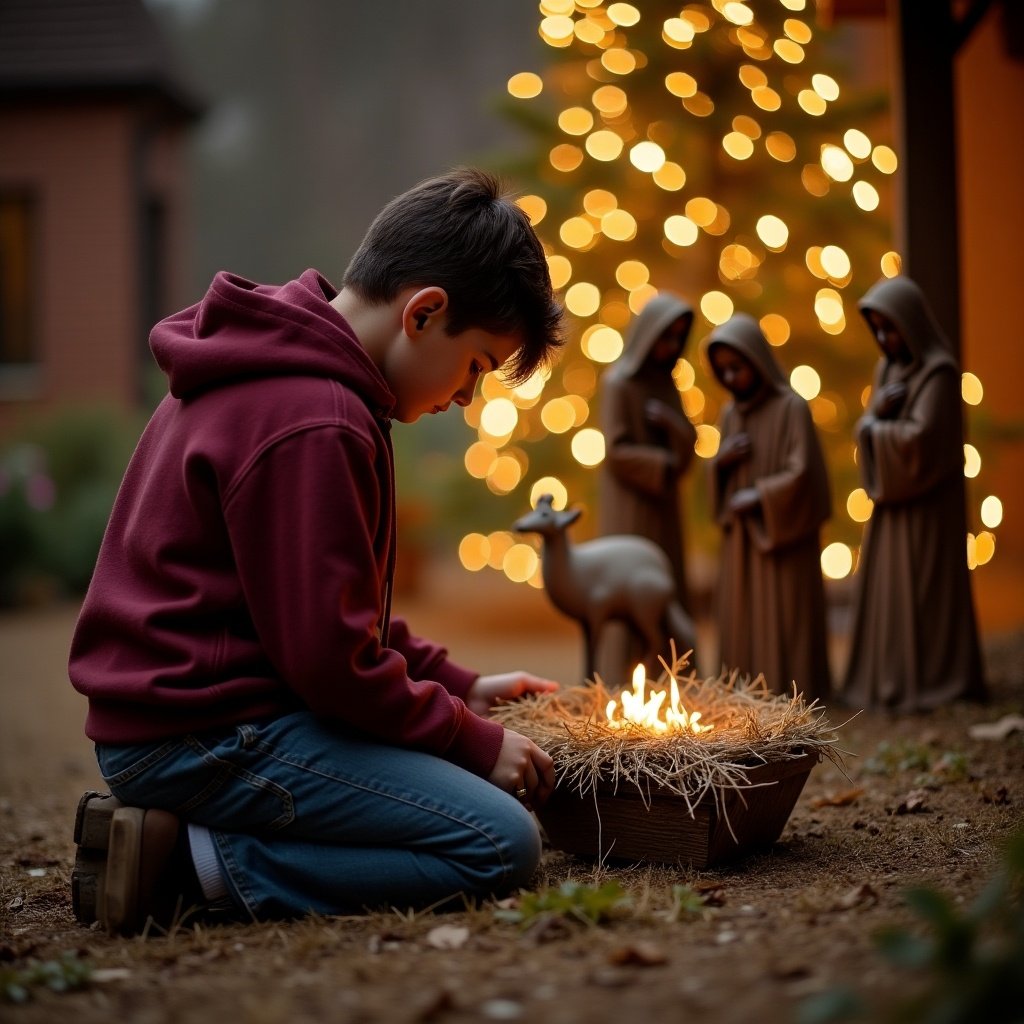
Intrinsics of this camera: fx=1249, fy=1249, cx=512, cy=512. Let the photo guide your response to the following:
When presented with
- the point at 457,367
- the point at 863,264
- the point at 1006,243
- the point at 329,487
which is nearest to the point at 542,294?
the point at 457,367

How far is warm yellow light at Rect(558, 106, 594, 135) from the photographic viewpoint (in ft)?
27.3

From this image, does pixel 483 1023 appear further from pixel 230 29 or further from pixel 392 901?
pixel 230 29

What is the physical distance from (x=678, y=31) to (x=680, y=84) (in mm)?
356

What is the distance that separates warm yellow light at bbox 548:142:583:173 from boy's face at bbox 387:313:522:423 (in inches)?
237

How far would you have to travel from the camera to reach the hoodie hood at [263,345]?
2539mm

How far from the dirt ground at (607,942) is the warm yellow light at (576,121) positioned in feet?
18.4

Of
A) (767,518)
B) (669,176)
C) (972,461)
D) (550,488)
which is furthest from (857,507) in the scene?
(767,518)

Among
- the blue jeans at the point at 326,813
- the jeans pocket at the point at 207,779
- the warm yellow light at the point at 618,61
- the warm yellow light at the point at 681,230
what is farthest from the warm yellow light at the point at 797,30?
the jeans pocket at the point at 207,779

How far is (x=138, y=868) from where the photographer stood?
97.3 inches

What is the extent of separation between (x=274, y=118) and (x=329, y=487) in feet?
73.6

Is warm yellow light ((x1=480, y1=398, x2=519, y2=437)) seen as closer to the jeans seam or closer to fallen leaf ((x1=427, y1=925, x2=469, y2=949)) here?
the jeans seam

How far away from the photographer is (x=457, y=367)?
8.84 feet

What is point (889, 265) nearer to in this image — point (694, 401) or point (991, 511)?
point (694, 401)

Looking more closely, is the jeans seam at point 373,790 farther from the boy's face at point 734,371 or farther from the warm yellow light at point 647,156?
the warm yellow light at point 647,156
